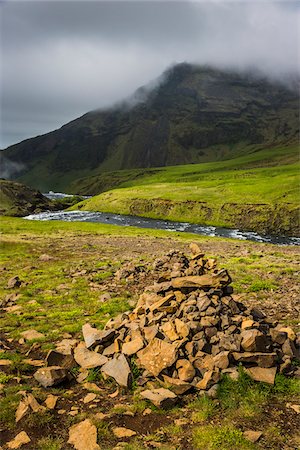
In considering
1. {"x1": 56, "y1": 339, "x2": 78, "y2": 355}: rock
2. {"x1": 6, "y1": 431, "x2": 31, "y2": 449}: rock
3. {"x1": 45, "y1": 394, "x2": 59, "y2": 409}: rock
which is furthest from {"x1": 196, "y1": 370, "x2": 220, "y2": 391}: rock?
{"x1": 6, "y1": 431, "x2": 31, "y2": 449}: rock

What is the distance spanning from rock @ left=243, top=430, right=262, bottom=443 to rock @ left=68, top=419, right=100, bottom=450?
474cm

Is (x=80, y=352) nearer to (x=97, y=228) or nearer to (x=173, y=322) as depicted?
(x=173, y=322)

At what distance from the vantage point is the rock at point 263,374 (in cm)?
1388

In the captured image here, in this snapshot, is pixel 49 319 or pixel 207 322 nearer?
pixel 207 322

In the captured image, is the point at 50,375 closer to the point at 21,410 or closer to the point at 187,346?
the point at 21,410

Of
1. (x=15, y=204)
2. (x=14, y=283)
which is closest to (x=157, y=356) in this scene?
(x=14, y=283)

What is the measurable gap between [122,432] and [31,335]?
9.49 meters

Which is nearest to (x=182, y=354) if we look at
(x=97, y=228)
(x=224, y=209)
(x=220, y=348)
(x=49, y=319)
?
(x=220, y=348)

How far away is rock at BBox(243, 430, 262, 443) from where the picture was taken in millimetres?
10891

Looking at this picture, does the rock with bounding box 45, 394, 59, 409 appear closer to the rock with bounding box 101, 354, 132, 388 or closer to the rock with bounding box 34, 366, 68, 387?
the rock with bounding box 34, 366, 68, 387

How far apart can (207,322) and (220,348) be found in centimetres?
128

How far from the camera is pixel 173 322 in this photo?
1658 cm

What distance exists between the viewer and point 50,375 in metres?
14.3

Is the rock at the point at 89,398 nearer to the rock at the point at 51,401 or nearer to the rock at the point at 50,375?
the rock at the point at 51,401
